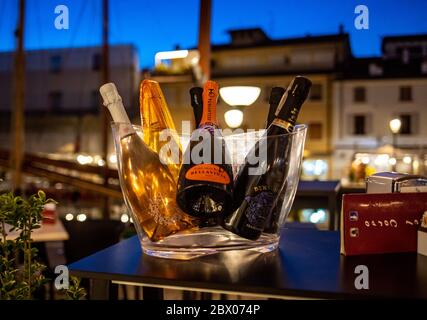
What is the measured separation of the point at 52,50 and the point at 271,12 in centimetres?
1001

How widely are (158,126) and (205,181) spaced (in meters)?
0.16

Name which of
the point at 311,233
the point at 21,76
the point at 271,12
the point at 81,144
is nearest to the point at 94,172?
the point at 21,76

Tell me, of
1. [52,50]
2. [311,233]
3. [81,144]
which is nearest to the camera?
[311,233]

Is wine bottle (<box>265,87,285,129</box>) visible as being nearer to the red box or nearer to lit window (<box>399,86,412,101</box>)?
the red box

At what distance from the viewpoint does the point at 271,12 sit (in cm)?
1541

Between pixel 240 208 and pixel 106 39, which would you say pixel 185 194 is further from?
pixel 106 39

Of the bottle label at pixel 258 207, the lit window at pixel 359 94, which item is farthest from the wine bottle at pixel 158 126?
the lit window at pixel 359 94

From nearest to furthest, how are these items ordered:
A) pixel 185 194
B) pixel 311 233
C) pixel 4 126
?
1. pixel 185 194
2. pixel 311 233
3. pixel 4 126

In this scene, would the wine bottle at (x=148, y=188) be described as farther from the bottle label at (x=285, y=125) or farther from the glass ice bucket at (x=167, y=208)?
the bottle label at (x=285, y=125)

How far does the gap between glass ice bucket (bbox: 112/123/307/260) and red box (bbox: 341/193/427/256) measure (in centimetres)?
10

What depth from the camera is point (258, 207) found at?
2.19 feet

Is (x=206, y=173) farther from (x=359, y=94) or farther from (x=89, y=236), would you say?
(x=359, y=94)

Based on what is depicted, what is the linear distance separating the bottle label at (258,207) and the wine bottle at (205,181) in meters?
0.03
